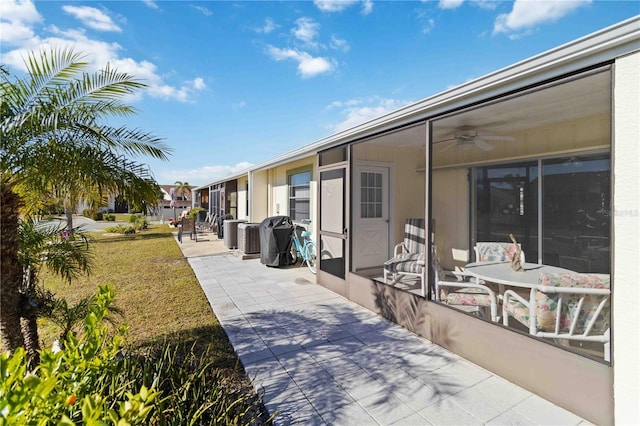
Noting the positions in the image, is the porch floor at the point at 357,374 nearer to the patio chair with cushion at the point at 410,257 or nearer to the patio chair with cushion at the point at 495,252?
the patio chair with cushion at the point at 410,257

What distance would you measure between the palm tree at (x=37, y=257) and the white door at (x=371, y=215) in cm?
473

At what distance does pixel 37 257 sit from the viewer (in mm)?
2871

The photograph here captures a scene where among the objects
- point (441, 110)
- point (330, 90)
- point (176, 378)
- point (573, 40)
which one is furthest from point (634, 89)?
point (330, 90)

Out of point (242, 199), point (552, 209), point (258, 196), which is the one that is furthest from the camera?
point (242, 199)

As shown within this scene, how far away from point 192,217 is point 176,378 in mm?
12272

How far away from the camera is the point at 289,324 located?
13.3 ft

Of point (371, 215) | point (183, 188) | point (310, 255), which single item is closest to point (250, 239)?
point (310, 255)

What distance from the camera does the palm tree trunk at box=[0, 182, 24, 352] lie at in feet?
7.88

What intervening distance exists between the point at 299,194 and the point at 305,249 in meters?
2.12

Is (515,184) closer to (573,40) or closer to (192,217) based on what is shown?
(573,40)

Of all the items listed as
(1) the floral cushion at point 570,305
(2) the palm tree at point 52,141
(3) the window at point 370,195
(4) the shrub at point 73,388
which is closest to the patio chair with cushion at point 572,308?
(1) the floral cushion at point 570,305

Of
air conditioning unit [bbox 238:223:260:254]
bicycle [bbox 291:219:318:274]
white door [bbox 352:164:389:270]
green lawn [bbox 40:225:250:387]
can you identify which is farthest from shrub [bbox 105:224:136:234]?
white door [bbox 352:164:389:270]

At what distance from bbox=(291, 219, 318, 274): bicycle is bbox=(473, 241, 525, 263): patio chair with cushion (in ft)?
11.4

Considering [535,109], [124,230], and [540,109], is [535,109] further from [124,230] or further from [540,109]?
[124,230]
